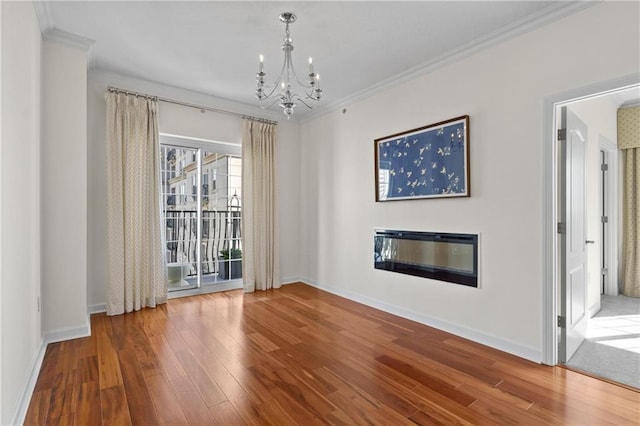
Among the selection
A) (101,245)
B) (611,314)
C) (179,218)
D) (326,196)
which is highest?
(326,196)

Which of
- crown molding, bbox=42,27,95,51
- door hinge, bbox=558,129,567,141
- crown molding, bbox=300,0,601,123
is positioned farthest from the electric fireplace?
crown molding, bbox=42,27,95,51

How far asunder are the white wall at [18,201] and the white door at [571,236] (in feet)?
12.3

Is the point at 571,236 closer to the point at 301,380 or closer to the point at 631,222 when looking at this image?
the point at 301,380

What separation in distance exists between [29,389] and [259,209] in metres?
3.24

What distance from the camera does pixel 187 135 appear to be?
174 inches

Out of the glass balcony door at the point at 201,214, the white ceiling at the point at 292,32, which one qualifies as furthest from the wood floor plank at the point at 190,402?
the white ceiling at the point at 292,32

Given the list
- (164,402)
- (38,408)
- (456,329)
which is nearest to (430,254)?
(456,329)

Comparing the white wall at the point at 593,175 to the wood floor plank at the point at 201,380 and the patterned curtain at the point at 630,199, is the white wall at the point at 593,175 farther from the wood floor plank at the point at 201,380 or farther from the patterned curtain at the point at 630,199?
the wood floor plank at the point at 201,380

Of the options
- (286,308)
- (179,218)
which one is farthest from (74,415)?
(179,218)

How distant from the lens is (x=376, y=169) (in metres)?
4.08

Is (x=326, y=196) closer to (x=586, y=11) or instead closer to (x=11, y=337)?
(x=586, y=11)

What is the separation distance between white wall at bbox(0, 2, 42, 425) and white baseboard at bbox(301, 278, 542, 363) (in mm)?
3314

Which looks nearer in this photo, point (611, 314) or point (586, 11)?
point (586, 11)

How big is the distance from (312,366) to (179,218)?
306cm
